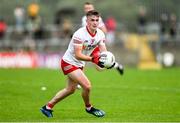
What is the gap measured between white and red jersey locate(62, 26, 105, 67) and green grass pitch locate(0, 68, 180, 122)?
51.0 inches

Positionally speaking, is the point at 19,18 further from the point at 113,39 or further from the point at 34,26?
the point at 113,39

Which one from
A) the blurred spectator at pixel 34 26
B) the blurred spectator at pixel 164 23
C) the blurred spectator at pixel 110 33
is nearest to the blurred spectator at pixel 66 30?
the blurred spectator at pixel 34 26

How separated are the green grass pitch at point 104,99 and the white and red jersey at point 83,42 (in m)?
1.29

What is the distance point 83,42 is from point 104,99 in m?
5.33

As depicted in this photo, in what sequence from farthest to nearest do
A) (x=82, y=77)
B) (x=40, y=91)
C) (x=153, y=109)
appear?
1. (x=40, y=91)
2. (x=153, y=109)
3. (x=82, y=77)

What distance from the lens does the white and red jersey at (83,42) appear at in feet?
54.3

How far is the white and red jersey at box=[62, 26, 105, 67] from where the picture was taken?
1656 centimetres

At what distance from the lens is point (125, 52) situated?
43.2 meters

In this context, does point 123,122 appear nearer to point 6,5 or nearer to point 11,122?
point 11,122

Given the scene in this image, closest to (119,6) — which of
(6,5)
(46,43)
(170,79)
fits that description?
(6,5)

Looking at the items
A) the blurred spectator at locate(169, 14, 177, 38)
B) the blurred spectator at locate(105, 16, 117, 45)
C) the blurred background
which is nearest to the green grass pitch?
the blurred background

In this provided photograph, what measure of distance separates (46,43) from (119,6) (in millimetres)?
18799

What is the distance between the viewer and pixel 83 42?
54.5 feet

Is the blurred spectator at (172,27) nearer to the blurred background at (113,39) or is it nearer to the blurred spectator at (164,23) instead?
the blurred background at (113,39)
